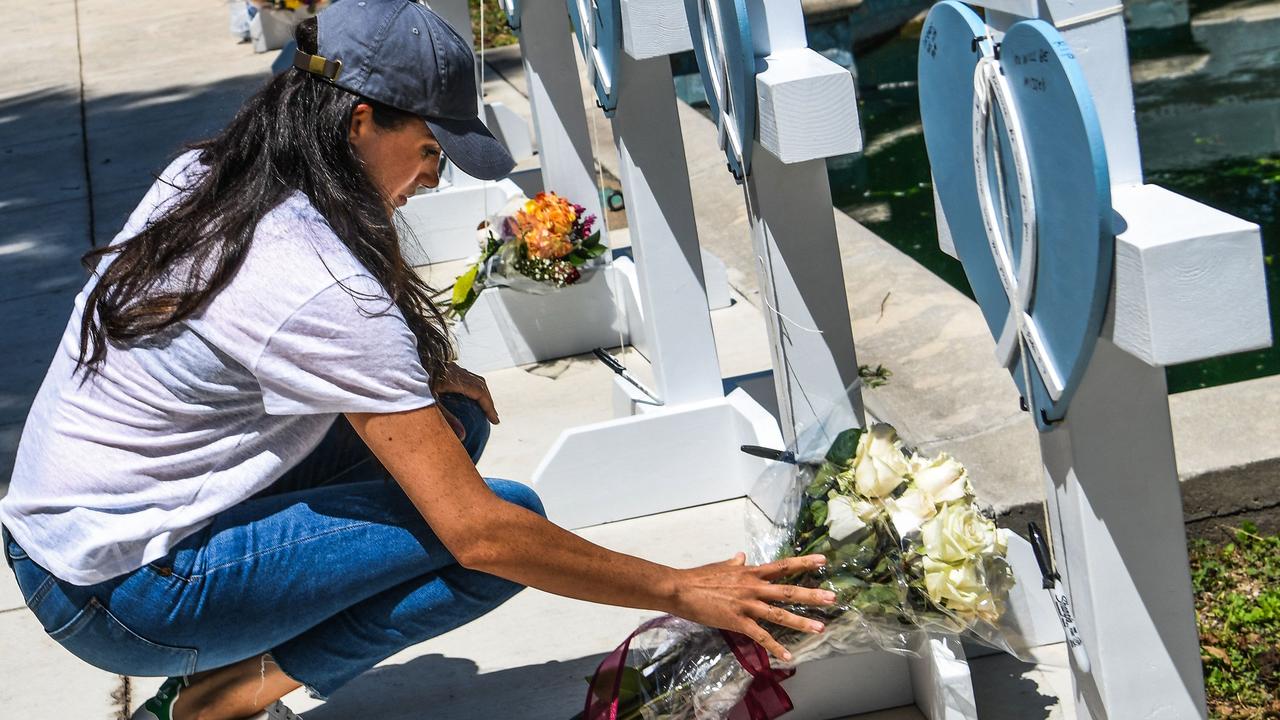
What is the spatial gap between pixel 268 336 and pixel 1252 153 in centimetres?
601

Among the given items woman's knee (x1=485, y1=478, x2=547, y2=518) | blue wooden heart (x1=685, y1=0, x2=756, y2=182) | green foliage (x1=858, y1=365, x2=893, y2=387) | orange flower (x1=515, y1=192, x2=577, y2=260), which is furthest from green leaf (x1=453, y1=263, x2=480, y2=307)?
woman's knee (x1=485, y1=478, x2=547, y2=518)

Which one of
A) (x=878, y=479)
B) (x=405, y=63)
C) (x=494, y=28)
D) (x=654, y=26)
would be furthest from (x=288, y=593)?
(x=494, y=28)

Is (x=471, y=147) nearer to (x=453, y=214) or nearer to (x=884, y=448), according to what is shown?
(x=884, y=448)

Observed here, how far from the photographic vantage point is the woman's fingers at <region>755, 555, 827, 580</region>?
6.82ft

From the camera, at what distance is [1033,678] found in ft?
8.28

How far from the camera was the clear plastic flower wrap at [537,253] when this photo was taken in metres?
4.38

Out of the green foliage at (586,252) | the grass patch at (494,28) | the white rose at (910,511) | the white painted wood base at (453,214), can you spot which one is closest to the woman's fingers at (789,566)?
the white rose at (910,511)

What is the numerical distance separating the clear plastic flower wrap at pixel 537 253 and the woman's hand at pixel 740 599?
2422mm

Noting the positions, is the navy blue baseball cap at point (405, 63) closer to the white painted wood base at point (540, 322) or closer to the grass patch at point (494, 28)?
the white painted wood base at point (540, 322)

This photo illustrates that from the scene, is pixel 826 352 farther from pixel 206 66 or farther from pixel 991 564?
pixel 206 66

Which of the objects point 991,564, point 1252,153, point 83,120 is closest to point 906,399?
point 991,564

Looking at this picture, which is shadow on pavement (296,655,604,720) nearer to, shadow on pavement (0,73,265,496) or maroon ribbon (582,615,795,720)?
maroon ribbon (582,615,795,720)

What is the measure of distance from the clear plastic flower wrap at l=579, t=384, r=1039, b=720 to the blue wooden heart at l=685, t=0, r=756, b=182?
626 millimetres

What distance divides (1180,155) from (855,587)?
542 centimetres
